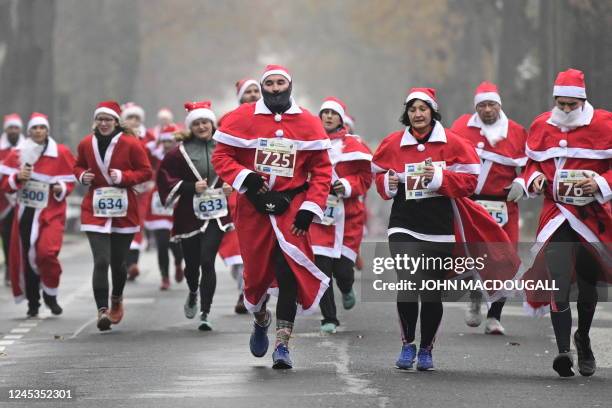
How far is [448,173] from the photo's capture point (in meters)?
12.0

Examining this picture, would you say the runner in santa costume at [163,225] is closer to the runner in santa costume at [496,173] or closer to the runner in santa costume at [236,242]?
the runner in santa costume at [236,242]

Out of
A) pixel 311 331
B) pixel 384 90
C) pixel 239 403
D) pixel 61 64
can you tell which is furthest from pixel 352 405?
pixel 384 90

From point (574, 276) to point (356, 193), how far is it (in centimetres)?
393

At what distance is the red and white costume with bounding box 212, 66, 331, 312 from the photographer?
40.3 feet

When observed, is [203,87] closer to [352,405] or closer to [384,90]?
[384,90]

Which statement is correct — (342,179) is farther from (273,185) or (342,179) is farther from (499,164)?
(273,185)

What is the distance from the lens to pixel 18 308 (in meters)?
18.7

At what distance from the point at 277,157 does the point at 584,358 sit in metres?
2.39

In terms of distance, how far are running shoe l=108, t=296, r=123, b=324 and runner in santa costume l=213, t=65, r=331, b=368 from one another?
147 inches

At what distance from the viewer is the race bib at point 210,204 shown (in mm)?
15818

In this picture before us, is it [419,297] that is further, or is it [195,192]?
[195,192]

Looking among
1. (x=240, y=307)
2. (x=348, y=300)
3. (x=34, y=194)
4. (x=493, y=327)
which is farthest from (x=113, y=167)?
(x=493, y=327)

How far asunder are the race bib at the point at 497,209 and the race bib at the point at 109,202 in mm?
3008

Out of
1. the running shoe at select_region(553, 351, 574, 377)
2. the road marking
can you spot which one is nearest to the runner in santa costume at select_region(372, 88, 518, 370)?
the running shoe at select_region(553, 351, 574, 377)
